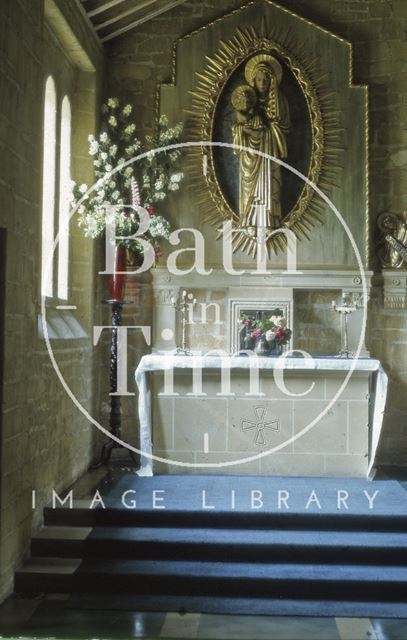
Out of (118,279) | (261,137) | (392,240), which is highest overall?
(261,137)

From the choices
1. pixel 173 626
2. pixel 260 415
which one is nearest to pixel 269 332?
pixel 260 415

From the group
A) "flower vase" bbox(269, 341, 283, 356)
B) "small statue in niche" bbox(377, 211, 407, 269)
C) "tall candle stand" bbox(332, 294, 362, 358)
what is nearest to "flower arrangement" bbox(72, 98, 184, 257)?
"flower vase" bbox(269, 341, 283, 356)

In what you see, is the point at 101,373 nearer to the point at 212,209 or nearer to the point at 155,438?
the point at 155,438

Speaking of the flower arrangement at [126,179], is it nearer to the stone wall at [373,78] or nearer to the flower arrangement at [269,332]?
the stone wall at [373,78]

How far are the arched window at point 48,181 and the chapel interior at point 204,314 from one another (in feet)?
0.08

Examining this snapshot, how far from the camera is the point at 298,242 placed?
791 cm

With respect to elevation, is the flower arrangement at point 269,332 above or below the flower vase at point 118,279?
below

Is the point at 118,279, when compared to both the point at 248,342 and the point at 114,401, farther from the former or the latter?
the point at 248,342

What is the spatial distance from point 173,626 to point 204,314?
3876mm

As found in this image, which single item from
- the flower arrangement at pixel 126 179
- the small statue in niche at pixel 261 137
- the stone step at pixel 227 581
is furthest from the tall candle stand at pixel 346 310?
the stone step at pixel 227 581

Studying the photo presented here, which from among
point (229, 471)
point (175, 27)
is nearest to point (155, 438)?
point (229, 471)

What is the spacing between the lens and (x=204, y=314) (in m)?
8.02

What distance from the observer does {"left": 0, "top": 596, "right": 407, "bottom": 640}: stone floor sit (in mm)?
4379

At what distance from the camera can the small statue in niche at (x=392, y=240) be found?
781cm
